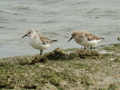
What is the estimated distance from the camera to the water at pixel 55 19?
15191 mm

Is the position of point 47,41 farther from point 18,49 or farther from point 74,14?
point 74,14

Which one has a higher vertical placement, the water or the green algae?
the water

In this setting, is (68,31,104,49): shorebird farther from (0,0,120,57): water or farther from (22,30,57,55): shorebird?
(0,0,120,57): water

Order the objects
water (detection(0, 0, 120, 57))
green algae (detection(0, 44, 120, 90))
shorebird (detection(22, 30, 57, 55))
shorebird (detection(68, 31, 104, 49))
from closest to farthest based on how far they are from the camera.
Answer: green algae (detection(0, 44, 120, 90)) → shorebird (detection(22, 30, 57, 55)) → shorebird (detection(68, 31, 104, 49)) → water (detection(0, 0, 120, 57))

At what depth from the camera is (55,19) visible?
62.9ft

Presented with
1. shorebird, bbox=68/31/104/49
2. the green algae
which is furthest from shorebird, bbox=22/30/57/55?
the green algae

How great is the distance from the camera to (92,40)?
10828mm

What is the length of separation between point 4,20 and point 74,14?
149 inches

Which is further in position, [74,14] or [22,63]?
[74,14]

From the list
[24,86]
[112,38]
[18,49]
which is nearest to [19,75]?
[24,86]

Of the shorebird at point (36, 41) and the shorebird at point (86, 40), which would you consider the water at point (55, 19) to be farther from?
the shorebird at point (86, 40)

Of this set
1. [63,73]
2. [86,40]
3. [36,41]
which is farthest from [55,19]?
[63,73]

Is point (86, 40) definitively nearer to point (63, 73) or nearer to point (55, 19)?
point (63, 73)

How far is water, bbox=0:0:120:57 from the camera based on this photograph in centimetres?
1519
